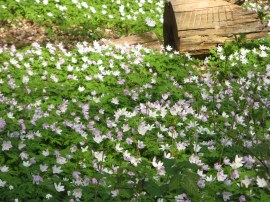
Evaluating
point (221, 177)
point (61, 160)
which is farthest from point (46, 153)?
point (221, 177)

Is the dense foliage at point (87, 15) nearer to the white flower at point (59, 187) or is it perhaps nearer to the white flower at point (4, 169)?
the white flower at point (4, 169)

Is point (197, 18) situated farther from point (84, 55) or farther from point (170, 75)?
point (84, 55)

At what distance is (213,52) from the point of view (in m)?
7.19

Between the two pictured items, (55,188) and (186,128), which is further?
(186,128)

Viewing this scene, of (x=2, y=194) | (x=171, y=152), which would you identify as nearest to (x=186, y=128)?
(x=171, y=152)

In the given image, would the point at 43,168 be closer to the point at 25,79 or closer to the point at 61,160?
the point at 61,160

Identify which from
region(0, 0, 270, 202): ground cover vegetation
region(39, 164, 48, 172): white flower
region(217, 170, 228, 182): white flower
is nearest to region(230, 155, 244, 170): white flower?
region(0, 0, 270, 202): ground cover vegetation

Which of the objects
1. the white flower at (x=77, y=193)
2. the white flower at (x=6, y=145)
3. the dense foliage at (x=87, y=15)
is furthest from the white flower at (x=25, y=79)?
the dense foliage at (x=87, y=15)

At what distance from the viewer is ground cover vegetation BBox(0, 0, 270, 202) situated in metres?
3.26

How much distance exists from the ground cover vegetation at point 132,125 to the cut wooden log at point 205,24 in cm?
26

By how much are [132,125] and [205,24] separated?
11.6 feet

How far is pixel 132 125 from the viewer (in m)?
4.71

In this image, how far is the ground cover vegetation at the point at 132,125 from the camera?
10.7ft

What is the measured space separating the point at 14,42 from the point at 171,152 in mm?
5530
